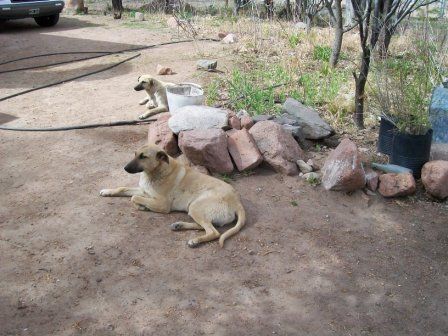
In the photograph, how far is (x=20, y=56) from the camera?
11328 millimetres

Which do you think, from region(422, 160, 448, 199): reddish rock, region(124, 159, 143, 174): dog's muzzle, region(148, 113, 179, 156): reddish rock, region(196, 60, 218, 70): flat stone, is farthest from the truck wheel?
region(422, 160, 448, 199): reddish rock

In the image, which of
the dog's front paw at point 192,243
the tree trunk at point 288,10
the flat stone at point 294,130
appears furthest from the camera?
the tree trunk at point 288,10

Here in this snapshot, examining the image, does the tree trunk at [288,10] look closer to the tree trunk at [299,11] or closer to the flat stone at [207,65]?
the tree trunk at [299,11]

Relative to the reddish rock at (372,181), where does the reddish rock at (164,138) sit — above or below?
above

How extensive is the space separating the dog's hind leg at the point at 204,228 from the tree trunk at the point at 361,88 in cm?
319

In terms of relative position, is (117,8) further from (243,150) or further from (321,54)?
(243,150)

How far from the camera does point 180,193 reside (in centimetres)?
511

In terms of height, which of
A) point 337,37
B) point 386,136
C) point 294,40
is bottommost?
point 386,136

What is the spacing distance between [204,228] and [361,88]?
3.33 m

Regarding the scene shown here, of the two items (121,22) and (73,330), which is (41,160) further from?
(121,22)

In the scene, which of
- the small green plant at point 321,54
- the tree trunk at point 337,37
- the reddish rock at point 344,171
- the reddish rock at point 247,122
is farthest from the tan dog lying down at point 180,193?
the small green plant at point 321,54

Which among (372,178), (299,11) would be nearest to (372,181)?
(372,178)

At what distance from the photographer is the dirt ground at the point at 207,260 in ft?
12.4

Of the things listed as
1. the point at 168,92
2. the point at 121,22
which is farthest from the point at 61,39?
the point at 168,92
